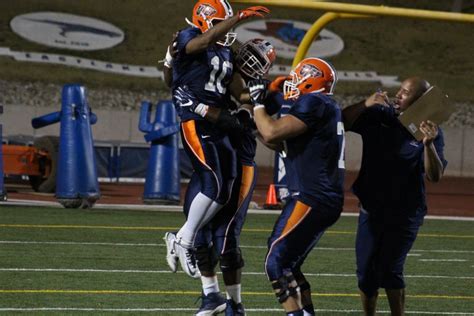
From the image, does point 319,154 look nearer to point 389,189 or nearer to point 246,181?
point 389,189

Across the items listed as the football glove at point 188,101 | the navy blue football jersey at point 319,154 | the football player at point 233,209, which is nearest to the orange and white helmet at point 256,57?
the football player at point 233,209

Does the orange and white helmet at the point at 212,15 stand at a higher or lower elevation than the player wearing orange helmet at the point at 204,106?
higher

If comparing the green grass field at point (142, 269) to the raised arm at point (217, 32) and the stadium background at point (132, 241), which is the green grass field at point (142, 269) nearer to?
the stadium background at point (132, 241)

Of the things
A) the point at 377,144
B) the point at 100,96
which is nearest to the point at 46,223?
the point at 377,144

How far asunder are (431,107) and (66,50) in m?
29.1

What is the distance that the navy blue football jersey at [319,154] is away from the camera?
23.0 feet

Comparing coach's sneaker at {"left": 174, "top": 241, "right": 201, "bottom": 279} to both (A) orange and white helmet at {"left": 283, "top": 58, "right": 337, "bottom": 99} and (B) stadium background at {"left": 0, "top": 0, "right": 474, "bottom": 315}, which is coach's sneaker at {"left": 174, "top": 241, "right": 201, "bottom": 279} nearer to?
(B) stadium background at {"left": 0, "top": 0, "right": 474, "bottom": 315}

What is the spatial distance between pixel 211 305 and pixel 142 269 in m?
2.50

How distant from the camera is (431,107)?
7266 mm

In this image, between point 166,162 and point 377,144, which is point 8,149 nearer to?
point 166,162

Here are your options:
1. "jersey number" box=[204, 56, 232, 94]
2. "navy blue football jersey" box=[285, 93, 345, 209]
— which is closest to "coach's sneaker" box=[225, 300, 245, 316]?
"navy blue football jersey" box=[285, 93, 345, 209]

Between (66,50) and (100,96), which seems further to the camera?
(66,50)

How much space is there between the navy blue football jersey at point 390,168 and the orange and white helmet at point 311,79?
63 centimetres

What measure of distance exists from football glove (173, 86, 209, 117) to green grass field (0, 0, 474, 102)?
25.2 metres
